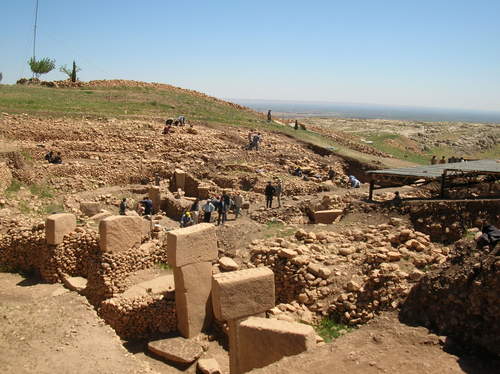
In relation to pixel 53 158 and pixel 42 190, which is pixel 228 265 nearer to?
pixel 42 190

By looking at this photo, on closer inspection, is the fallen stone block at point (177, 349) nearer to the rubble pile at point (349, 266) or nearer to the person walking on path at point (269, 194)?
the rubble pile at point (349, 266)

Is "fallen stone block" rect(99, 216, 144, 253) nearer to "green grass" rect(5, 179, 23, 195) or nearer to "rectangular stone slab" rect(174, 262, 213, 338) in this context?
"rectangular stone slab" rect(174, 262, 213, 338)

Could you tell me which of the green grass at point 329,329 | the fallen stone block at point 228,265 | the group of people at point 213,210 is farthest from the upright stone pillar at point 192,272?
the group of people at point 213,210

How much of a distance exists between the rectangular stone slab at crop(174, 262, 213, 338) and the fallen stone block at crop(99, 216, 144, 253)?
2.20 meters

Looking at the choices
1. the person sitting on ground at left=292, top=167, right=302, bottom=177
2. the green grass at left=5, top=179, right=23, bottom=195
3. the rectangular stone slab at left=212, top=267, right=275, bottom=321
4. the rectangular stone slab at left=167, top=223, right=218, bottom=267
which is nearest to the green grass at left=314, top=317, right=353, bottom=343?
the rectangular stone slab at left=212, top=267, right=275, bottom=321

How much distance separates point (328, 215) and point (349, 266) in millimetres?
4544

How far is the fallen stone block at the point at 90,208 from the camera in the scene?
14781mm

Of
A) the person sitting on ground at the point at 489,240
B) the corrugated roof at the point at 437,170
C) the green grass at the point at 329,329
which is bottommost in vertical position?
the green grass at the point at 329,329

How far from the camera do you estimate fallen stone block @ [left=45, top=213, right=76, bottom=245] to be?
11.0 metres

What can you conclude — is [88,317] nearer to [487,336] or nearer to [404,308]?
[404,308]

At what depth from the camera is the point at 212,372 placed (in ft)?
26.3

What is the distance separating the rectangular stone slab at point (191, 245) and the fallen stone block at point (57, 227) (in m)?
3.76

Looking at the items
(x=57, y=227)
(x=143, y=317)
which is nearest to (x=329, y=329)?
(x=143, y=317)

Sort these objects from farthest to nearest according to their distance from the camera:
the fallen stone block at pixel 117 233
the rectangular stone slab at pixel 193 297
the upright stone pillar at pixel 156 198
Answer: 1. the upright stone pillar at pixel 156 198
2. the fallen stone block at pixel 117 233
3. the rectangular stone slab at pixel 193 297
